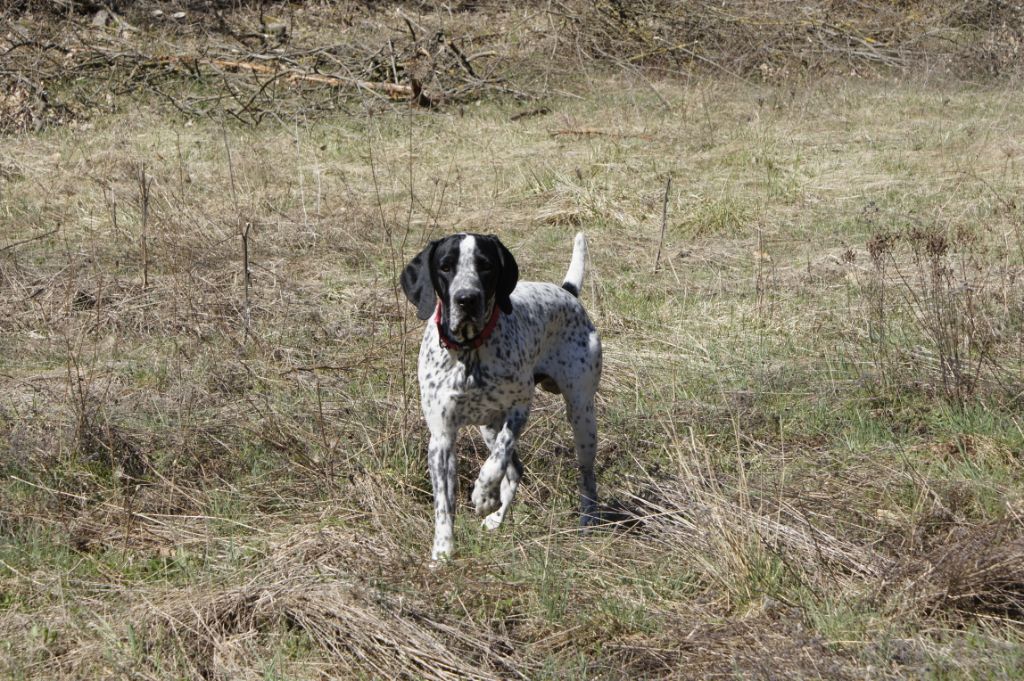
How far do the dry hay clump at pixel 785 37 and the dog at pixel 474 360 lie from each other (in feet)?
36.8

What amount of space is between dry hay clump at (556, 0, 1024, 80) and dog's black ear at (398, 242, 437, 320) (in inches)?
441


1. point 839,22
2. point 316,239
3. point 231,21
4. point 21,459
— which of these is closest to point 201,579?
point 21,459

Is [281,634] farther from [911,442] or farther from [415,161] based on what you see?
[415,161]

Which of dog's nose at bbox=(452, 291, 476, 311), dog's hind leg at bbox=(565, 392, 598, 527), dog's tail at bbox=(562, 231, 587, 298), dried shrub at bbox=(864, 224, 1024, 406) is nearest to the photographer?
dog's nose at bbox=(452, 291, 476, 311)

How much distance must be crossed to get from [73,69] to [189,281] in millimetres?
7917

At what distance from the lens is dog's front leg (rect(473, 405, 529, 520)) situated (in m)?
4.24

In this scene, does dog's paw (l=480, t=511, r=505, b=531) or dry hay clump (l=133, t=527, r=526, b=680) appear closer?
dry hay clump (l=133, t=527, r=526, b=680)

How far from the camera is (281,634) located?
3.48 m

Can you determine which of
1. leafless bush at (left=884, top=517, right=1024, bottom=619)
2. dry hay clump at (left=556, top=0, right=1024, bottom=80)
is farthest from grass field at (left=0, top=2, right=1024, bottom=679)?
dry hay clump at (left=556, top=0, right=1024, bottom=80)

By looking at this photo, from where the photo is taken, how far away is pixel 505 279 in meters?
4.25

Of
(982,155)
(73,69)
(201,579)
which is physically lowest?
(73,69)

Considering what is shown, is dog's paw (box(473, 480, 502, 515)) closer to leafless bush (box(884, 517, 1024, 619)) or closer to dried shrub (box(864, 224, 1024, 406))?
leafless bush (box(884, 517, 1024, 619))

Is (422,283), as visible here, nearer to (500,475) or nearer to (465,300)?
(465,300)

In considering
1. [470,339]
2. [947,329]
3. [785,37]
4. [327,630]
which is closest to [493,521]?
[470,339]
